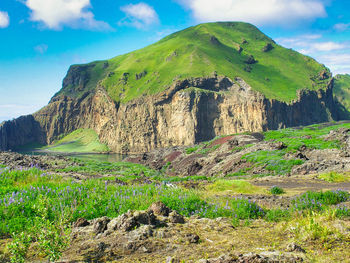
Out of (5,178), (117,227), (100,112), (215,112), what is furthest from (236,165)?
(100,112)

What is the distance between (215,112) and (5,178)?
106198 millimetres

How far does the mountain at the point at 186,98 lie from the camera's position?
11319cm

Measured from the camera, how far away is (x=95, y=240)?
6.16 meters

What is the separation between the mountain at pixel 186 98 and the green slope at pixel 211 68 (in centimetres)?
55

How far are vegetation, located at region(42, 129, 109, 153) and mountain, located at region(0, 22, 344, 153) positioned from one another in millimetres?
3629

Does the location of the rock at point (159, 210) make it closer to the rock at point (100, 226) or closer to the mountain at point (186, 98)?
the rock at point (100, 226)

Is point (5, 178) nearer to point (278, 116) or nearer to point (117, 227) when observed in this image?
point (117, 227)

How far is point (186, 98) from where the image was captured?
111 meters

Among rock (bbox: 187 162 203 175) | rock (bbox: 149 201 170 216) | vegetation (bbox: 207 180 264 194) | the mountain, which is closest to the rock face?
the mountain

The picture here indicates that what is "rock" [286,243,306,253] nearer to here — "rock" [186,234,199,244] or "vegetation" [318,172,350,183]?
"rock" [186,234,199,244]

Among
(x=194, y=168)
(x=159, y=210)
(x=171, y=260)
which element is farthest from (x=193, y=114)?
(x=171, y=260)

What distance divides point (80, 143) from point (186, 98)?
6798 centimetres

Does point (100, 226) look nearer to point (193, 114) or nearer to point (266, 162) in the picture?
point (266, 162)

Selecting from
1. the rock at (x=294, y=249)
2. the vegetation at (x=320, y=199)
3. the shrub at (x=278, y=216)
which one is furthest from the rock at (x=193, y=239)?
the vegetation at (x=320, y=199)
